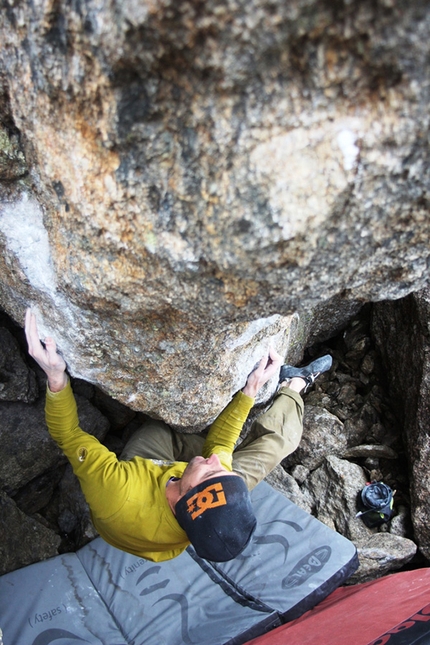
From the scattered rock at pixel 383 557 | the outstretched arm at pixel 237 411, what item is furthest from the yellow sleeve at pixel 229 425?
the scattered rock at pixel 383 557

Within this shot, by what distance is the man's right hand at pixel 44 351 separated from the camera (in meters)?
2.27

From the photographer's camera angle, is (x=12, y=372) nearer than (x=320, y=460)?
Yes

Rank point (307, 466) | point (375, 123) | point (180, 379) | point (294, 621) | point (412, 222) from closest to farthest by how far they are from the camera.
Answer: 1. point (375, 123)
2. point (412, 222)
3. point (180, 379)
4. point (294, 621)
5. point (307, 466)

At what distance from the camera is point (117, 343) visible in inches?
89.0

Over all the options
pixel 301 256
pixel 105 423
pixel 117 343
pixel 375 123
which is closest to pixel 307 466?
pixel 105 423

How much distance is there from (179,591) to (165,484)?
49.2 inches

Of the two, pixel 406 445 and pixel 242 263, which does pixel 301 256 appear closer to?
pixel 242 263

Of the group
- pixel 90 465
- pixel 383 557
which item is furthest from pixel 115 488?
pixel 383 557

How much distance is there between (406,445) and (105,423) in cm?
250

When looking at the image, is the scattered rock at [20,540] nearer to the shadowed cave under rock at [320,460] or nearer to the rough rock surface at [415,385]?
the shadowed cave under rock at [320,460]

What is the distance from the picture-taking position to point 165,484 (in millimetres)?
2707

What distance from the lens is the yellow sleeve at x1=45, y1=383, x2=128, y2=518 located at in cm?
258

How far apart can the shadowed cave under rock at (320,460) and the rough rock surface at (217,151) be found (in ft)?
6.02

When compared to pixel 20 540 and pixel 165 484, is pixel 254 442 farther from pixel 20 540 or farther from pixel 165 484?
pixel 20 540
